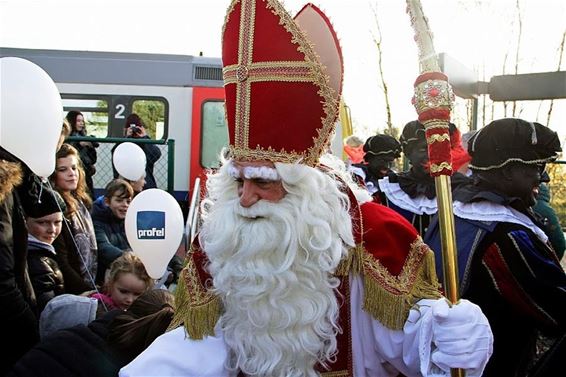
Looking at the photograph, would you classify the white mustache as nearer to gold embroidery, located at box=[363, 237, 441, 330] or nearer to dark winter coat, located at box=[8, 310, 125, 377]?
gold embroidery, located at box=[363, 237, 441, 330]

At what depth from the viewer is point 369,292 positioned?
6.72 feet

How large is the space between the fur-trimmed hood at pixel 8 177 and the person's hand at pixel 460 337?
5.95 feet

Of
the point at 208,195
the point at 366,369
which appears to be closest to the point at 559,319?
the point at 366,369

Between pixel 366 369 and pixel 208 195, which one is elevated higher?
pixel 208 195

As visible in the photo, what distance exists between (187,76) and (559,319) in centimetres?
712

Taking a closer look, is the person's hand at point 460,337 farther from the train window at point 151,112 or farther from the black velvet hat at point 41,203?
the train window at point 151,112

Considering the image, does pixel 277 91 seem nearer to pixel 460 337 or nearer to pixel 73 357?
pixel 460 337

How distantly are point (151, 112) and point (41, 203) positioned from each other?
5.79m

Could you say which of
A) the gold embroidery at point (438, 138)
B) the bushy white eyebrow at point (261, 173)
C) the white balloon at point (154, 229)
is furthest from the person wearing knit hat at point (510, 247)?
the white balloon at point (154, 229)

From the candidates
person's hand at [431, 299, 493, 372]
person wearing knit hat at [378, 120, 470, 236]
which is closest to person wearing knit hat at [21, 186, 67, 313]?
person's hand at [431, 299, 493, 372]

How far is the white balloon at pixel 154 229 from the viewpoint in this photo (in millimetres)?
3639

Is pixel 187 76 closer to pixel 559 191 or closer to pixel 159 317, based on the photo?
pixel 559 191

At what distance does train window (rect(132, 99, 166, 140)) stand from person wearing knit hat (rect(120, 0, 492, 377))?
6.84 meters

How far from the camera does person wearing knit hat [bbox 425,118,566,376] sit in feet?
8.25
